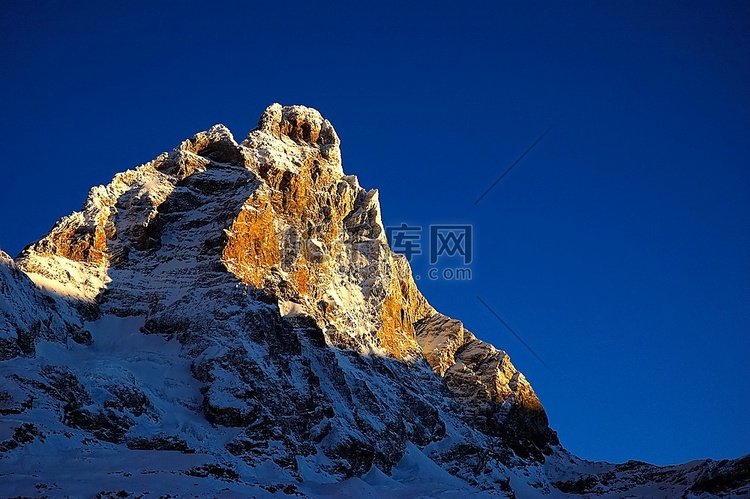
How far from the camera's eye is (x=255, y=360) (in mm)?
106000

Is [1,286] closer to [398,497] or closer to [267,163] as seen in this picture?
[398,497]

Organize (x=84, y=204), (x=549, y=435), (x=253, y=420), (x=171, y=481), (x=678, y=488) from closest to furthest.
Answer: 1. (x=171, y=481)
2. (x=253, y=420)
3. (x=84, y=204)
4. (x=678, y=488)
5. (x=549, y=435)

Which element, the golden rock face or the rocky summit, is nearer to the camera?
the rocky summit

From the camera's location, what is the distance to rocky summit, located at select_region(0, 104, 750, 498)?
A: 286 ft

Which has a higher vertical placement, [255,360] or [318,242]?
[318,242]

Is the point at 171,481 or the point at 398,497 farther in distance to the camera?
the point at 398,497

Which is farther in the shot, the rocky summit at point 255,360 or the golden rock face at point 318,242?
the golden rock face at point 318,242

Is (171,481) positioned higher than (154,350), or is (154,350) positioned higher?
(154,350)

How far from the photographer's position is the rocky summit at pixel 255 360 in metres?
87.2

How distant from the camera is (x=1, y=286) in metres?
92.5

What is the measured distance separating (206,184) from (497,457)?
59066 millimetres

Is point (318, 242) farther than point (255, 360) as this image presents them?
Yes

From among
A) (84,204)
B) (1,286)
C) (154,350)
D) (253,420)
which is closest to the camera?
(1,286)

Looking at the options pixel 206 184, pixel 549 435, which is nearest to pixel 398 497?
pixel 206 184
